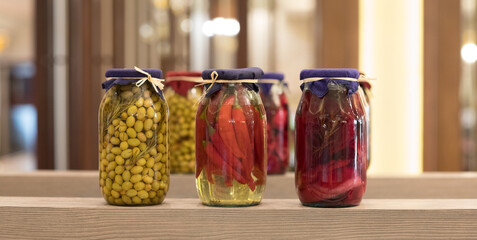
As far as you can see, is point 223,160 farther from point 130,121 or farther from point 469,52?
point 469,52

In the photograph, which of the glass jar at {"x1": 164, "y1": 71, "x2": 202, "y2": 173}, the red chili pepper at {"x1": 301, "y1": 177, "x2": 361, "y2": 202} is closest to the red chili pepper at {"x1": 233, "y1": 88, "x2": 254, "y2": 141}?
the red chili pepper at {"x1": 301, "y1": 177, "x2": 361, "y2": 202}

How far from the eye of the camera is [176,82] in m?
1.42

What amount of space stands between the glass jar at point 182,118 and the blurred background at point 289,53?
68.6 inches

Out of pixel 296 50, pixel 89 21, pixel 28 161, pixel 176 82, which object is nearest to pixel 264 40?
pixel 296 50

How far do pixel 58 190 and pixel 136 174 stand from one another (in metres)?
0.47

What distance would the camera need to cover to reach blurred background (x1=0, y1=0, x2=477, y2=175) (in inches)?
121

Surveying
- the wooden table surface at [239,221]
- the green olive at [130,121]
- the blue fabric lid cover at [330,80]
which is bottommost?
the wooden table surface at [239,221]

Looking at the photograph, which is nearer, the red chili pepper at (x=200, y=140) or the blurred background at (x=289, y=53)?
the red chili pepper at (x=200, y=140)

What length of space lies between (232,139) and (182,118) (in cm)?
46

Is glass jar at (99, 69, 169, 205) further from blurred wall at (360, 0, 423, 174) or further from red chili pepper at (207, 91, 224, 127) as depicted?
blurred wall at (360, 0, 423, 174)

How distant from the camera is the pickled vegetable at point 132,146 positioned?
0.98 m

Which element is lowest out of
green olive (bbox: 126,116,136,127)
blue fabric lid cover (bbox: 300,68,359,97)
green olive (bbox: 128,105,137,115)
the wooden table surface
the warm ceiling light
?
the wooden table surface

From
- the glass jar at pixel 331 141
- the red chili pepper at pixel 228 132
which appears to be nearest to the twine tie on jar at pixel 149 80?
the red chili pepper at pixel 228 132

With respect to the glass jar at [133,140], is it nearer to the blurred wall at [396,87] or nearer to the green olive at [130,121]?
the green olive at [130,121]
